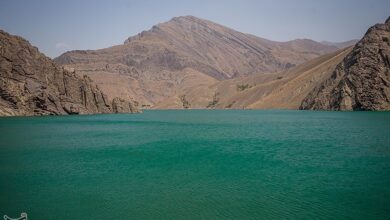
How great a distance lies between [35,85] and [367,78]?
109 meters

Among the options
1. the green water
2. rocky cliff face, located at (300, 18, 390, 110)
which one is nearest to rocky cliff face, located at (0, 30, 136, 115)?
the green water

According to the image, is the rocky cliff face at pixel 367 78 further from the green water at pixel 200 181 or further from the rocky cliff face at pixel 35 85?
the rocky cliff face at pixel 35 85

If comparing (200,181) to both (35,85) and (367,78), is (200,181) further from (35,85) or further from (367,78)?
(367,78)

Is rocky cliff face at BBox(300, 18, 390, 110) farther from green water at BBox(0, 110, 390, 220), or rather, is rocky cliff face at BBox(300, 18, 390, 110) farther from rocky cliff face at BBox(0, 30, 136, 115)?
rocky cliff face at BBox(0, 30, 136, 115)

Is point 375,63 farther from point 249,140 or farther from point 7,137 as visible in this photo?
point 7,137

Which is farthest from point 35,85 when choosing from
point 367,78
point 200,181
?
point 367,78

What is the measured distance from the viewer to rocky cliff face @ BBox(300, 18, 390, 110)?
12426 cm

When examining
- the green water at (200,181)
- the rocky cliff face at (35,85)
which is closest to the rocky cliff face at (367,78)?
the green water at (200,181)

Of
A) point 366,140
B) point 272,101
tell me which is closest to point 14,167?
point 366,140

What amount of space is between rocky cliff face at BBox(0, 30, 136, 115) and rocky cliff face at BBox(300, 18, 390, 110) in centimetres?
9260

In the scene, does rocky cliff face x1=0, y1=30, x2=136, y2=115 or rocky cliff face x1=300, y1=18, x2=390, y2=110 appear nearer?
rocky cliff face x1=0, y1=30, x2=136, y2=115

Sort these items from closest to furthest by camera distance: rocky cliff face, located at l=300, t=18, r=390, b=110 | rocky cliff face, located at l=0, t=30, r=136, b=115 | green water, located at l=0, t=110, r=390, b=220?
green water, located at l=0, t=110, r=390, b=220
rocky cliff face, located at l=0, t=30, r=136, b=115
rocky cliff face, located at l=300, t=18, r=390, b=110

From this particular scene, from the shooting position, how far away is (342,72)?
149125 mm

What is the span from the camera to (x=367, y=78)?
129250 mm
